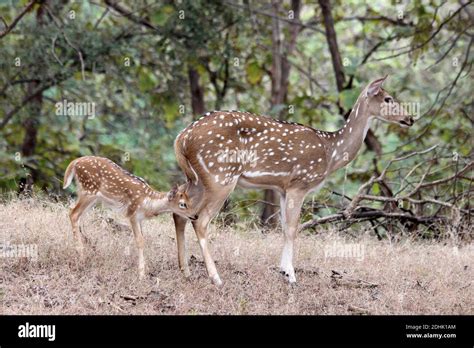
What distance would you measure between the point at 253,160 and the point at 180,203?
34.9 inches

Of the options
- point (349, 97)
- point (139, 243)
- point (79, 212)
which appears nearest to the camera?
point (139, 243)

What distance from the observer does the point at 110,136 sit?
639 inches

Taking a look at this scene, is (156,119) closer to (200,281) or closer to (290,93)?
(290,93)

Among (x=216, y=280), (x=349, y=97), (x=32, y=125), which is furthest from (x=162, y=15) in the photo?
(x=216, y=280)

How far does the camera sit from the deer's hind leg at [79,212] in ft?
30.2

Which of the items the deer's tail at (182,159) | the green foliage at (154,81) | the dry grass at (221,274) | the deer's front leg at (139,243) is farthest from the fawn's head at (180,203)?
the green foliage at (154,81)

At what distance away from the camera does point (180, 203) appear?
9219 millimetres

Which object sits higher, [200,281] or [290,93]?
[290,93]

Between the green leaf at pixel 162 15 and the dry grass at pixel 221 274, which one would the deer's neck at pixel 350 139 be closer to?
the dry grass at pixel 221 274

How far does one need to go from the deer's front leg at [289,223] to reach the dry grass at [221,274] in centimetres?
19

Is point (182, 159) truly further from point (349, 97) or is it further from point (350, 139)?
point (349, 97)
